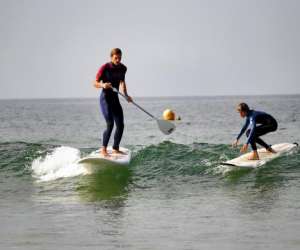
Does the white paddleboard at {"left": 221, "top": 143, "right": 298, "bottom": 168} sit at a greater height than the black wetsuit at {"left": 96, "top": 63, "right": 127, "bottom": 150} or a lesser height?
lesser

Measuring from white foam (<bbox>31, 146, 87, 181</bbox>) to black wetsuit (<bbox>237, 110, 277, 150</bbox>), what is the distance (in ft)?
11.5

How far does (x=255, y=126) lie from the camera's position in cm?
1316

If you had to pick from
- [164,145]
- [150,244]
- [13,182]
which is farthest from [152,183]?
[150,244]

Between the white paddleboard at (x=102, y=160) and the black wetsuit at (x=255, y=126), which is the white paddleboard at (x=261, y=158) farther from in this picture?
the white paddleboard at (x=102, y=160)

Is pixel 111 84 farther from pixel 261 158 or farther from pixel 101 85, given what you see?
pixel 261 158

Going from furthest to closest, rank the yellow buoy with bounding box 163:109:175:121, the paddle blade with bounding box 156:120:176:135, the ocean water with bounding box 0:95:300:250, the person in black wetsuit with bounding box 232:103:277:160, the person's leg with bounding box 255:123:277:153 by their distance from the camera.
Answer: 1. the yellow buoy with bounding box 163:109:175:121
2. the paddle blade with bounding box 156:120:176:135
3. the person's leg with bounding box 255:123:277:153
4. the person in black wetsuit with bounding box 232:103:277:160
5. the ocean water with bounding box 0:95:300:250

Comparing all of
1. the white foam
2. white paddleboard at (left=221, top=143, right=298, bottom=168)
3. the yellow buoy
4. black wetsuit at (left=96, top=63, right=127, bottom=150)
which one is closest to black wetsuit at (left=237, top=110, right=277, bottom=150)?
white paddleboard at (left=221, top=143, right=298, bottom=168)

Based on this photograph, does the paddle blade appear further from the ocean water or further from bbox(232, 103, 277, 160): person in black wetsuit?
bbox(232, 103, 277, 160): person in black wetsuit

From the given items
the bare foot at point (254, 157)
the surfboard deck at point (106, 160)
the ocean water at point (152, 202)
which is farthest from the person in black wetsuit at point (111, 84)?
the bare foot at point (254, 157)

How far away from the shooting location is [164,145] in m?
16.3

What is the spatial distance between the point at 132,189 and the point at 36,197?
1.83m

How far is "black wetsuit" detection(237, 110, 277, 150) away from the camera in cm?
1311

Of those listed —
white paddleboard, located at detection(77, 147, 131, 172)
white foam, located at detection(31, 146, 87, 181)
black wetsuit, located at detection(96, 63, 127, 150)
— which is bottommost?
white foam, located at detection(31, 146, 87, 181)

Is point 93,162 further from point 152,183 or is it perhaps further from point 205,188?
point 205,188
